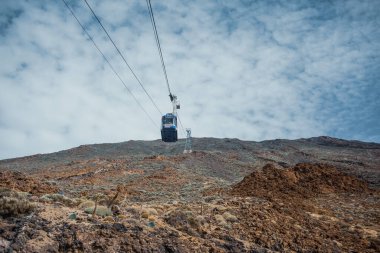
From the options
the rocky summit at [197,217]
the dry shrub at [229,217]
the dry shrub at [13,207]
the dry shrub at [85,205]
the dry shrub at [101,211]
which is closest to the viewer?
the rocky summit at [197,217]

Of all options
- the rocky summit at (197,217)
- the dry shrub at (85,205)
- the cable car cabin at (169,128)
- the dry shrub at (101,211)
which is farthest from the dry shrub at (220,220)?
the cable car cabin at (169,128)

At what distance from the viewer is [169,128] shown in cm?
3747

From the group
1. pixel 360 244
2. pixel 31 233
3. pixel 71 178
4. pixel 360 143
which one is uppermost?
pixel 360 143

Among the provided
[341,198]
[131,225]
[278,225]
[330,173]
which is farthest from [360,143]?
[131,225]

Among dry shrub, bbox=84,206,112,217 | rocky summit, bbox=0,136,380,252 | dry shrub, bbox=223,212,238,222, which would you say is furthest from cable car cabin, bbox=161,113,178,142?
dry shrub, bbox=84,206,112,217

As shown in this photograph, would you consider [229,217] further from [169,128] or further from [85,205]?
[169,128]

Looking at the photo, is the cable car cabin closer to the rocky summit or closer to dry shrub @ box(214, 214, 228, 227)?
the rocky summit

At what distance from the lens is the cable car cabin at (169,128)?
123 feet

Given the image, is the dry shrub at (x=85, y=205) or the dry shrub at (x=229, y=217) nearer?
the dry shrub at (x=85, y=205)

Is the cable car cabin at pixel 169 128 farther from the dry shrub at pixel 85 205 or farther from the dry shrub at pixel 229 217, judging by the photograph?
the dry shrub at pixel 85 205

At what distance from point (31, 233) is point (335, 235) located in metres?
8.21

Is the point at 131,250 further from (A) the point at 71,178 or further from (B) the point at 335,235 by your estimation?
(A) the point at 71,178

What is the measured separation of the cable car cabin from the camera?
37562 mm

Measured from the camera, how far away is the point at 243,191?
15570mm
